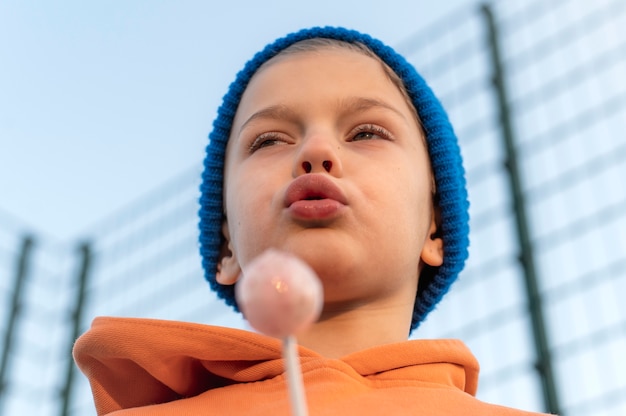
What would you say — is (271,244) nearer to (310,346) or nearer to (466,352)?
(310,346)

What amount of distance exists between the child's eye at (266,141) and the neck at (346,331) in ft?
0.67

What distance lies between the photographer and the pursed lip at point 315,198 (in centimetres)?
92

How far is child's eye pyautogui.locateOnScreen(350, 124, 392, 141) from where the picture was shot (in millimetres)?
1036

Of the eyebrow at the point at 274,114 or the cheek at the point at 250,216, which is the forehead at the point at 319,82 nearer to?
the eyebrow at the point at 274,114

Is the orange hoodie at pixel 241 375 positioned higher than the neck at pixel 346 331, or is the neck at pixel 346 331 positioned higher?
the neck at pixel 346 331

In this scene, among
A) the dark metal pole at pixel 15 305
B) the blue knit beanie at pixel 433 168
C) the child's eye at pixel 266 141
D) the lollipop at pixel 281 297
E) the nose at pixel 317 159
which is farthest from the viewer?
the dark metal pole at pixel 15 305

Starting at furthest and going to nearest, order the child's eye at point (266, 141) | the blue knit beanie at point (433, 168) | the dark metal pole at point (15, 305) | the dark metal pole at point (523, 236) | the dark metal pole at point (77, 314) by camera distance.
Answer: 1. the dark metal pole at point (77, 314)
2. the dark metal pole at point (15, 305)
3. the dark metal pole at point (523, 236)
4. the blue knit beanie at point (433, 168)
5. the child's eye at point (266, 141)

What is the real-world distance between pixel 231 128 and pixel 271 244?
0.32m

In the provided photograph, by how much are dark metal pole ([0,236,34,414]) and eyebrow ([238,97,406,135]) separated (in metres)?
2.10

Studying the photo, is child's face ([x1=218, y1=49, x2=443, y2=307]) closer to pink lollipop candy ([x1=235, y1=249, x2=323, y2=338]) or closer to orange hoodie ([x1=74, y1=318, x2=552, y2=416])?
orange hoodie ([x1=74, y1=318, x2=552, y2=416])

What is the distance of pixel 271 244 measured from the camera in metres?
0.96

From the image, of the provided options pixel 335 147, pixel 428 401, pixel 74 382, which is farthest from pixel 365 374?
pixel 74 382

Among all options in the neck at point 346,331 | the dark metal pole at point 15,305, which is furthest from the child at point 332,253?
the dark metal pole at point 15,305

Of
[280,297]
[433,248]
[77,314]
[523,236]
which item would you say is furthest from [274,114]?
[77,314]
